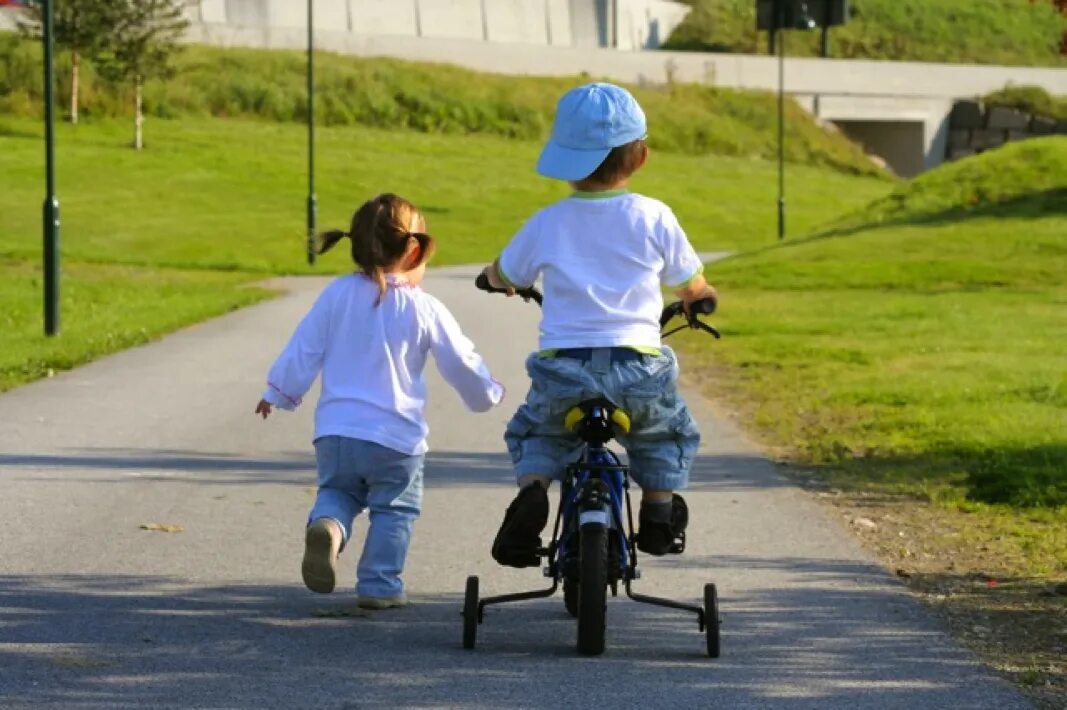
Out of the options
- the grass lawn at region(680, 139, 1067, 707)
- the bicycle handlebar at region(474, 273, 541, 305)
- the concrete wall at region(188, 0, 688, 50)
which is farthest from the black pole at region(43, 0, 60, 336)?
the concrete wall at region(188, 0, 688, 50)

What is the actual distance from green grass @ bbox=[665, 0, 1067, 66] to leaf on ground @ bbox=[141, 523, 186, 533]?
97.1m

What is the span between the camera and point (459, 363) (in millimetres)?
7762

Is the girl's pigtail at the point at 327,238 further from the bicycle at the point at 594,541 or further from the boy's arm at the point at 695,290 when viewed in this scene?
the boy's arm at the point at 695,290

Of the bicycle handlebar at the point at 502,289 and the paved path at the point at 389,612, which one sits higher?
the bicycle handlebar at the point at 502,289

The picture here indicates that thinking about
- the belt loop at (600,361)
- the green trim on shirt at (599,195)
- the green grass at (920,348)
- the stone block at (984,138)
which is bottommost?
the green grass at (920,348)

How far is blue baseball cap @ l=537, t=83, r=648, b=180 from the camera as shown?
23.5 ft

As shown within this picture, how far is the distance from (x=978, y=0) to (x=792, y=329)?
105 meters

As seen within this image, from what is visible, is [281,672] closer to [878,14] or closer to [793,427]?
[793,427]

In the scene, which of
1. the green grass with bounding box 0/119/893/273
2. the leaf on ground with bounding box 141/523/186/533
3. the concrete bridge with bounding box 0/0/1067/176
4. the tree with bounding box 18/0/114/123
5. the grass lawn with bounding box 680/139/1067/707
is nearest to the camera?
the grass lawn with bounding box 680/139/1067/707

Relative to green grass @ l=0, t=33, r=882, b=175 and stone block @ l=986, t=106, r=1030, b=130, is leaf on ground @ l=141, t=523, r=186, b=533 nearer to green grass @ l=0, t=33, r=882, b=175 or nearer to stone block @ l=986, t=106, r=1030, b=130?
green grass @ l=0, t=33, r=882, b=175

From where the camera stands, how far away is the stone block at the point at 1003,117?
8894 cm

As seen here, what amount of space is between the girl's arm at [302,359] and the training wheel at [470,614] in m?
1.11

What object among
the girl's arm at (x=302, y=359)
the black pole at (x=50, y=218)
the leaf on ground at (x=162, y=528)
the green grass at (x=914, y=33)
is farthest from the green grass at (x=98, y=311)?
the green grass at (x=914, y=33)

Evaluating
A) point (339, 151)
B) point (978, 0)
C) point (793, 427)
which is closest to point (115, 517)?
point (793, 427)
